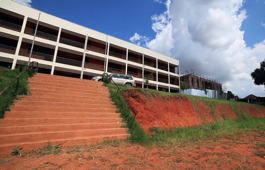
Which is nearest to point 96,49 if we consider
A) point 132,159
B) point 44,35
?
point 44,35

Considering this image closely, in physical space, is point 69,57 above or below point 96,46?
below

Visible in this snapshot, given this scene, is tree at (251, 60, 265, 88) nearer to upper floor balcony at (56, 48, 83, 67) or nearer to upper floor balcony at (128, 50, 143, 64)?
upper floor balcony at (128, 50, 143, 64)

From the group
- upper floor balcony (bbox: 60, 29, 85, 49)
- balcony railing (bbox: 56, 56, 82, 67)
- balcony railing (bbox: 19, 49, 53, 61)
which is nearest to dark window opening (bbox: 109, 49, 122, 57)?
upper floor balcony (bbox: 60, 29, 85, 49)

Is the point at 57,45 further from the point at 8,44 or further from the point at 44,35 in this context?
the point at 8,44

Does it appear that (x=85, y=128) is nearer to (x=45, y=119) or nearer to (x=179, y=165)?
(x=45, y=119)

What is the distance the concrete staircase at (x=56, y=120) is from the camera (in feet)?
12.4

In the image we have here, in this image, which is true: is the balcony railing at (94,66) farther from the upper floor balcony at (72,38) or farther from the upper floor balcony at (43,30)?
the upper floor balcony at (43,30)

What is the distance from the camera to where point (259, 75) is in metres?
30.9

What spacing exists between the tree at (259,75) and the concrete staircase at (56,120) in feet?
135

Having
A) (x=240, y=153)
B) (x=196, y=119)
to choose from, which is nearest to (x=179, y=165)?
(x=240, y=153)

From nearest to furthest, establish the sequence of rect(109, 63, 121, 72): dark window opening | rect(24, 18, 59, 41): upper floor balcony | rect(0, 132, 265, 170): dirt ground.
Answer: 1. rect(0, 132, 265, 170): dirt ground
2. rect(24, 18, 59, 41): upper floor balcony
3. rect(109, 63, 121, 72): dark window opening

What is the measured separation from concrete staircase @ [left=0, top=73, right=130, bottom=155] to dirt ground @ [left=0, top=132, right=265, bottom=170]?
47 cm

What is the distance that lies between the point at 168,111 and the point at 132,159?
5.47 meters

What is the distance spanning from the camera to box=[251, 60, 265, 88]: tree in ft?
99.0
